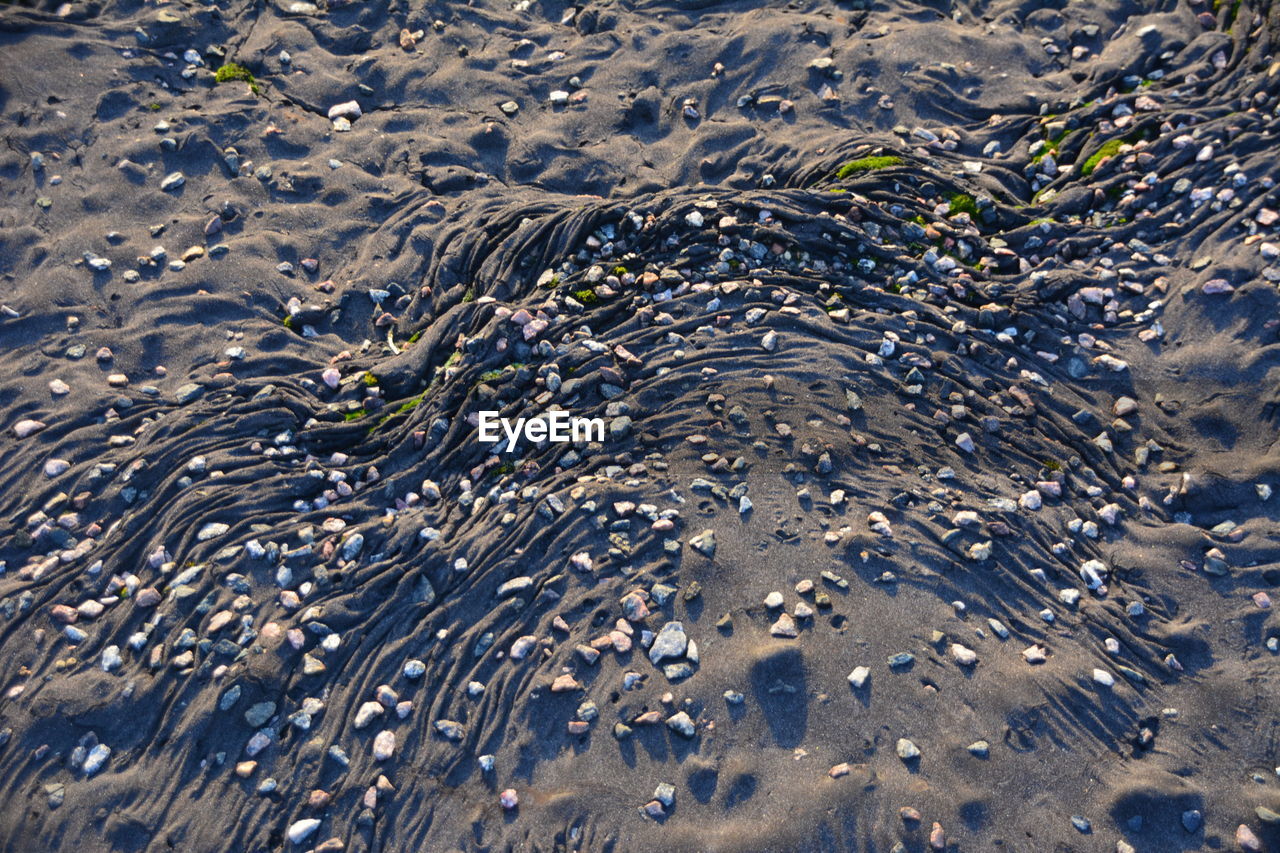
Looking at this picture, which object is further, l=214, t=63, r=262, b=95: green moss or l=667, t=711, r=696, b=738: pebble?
l=214, t=63, r=262, b=95: green moss

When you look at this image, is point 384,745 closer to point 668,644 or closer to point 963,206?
point 668,644

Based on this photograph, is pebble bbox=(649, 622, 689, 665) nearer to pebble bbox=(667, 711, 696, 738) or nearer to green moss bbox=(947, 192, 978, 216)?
pebble bbox=(667, 711, 696, 738)

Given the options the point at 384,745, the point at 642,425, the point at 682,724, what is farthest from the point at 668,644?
the point at 384,745

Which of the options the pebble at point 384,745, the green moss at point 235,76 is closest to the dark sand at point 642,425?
the pebble at point 384,745

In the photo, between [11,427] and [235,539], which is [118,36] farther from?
[235,539]

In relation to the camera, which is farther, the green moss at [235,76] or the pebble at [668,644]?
the green moss at [235,76]

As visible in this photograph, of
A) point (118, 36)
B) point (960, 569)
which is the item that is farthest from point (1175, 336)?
point (118, 36)

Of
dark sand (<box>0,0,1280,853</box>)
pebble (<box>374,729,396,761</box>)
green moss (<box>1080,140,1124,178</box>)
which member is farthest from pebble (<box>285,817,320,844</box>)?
green moss (<box>1080,140,1124,178</box>)

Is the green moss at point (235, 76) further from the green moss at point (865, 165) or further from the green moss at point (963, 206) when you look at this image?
the green moss at point (963, 206)
